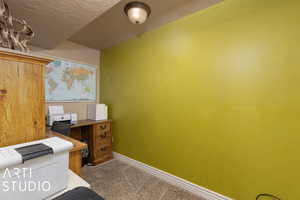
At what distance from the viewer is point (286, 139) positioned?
3.94 feet

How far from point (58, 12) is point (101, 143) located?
2043 mm

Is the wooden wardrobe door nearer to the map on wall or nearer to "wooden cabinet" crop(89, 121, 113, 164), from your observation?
"wooden cabinet" crop(89, 121, 113, 164)

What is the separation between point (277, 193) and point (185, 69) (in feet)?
5.12

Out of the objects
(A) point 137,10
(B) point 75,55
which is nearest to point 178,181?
(A) point 137,10

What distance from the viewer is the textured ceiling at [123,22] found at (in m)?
1.56

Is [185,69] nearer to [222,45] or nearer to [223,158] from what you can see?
[222,45]

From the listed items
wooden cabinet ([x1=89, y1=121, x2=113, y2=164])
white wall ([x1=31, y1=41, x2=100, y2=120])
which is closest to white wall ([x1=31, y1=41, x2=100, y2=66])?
white wall ([x1=31, y1=41, x2=100, y2=120])

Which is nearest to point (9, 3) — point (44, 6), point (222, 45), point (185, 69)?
point (44, 6)

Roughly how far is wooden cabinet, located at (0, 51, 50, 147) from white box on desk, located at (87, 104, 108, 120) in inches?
58.5

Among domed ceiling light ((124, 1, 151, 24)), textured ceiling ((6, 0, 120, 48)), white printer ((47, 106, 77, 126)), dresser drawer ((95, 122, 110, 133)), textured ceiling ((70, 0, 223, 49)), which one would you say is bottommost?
dresser drawer ((95, 122, 110, 133))

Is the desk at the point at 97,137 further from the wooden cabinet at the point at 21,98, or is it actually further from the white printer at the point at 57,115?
the wooden cabinet at the point at 21,98

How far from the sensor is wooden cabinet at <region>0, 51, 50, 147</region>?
→ 88 cm

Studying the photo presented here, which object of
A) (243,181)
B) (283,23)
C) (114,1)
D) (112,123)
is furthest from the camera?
(112,123)

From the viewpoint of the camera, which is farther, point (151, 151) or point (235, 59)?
point (151, 151)
